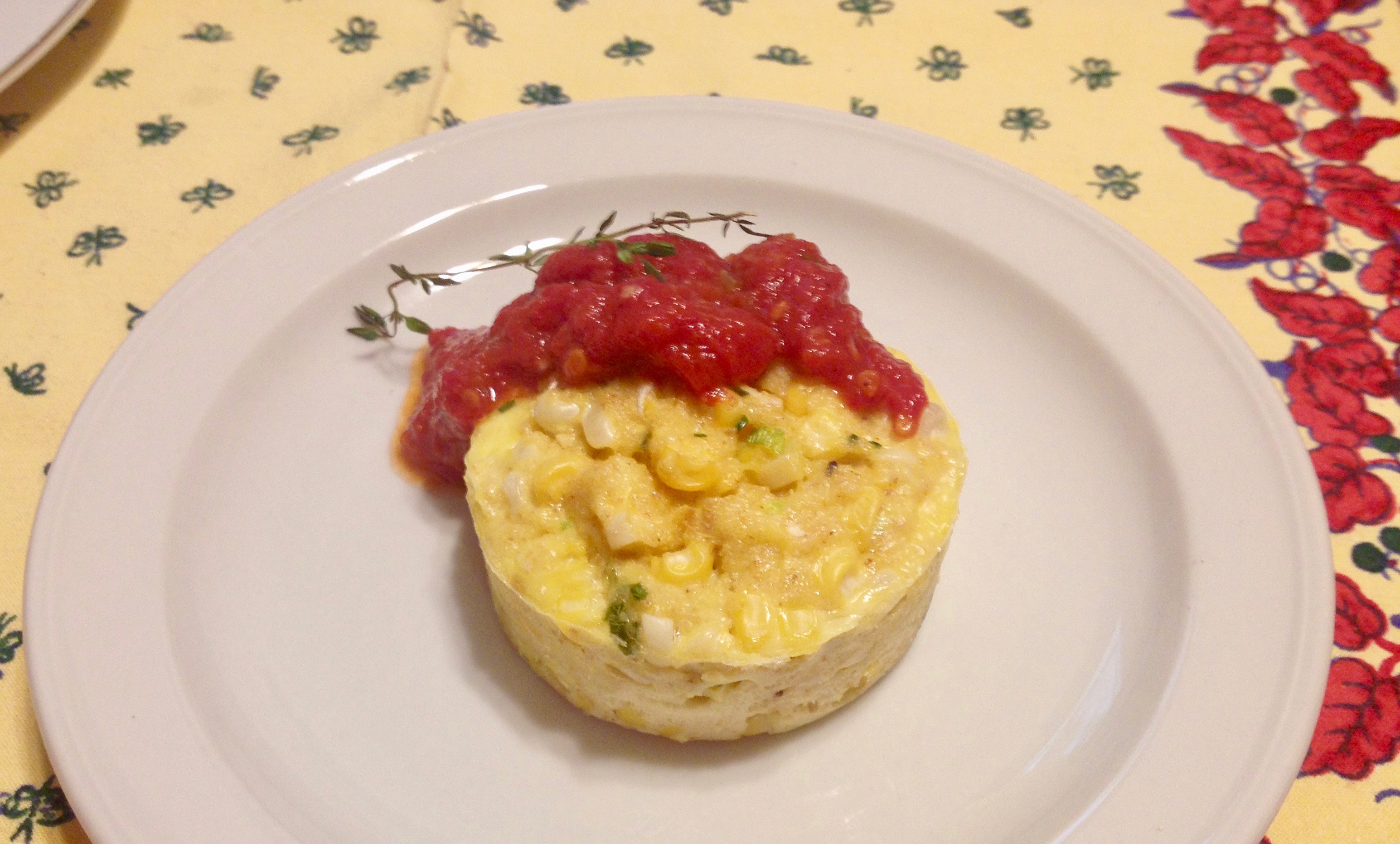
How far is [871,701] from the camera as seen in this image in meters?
3.38

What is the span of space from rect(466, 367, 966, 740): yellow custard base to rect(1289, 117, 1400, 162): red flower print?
11.1 ft

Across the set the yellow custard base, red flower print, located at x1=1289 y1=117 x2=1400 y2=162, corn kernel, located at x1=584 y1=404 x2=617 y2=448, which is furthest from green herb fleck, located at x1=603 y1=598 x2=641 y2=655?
red flower print, located at x1=1289 y1=117 x2=1400 y2=162

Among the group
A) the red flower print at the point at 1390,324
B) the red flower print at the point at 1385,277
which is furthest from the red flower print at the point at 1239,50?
the red flower print at the point at 1390,324

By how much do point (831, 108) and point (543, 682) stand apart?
3.47 metres

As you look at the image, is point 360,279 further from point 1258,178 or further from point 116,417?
point 1258,178

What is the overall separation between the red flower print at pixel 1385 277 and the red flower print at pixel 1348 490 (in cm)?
83

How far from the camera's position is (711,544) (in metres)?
2.91

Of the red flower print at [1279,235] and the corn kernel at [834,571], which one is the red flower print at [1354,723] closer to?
the corn kernel at [834,571]

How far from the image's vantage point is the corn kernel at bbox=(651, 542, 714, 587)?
2850 millimetres

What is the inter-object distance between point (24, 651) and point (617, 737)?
6.22ft

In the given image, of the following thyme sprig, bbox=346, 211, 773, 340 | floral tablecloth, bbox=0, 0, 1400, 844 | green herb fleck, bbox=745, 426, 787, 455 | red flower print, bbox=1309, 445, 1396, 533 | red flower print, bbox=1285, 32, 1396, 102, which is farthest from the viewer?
red flower print, bbox=1285, 32, 1396, 102

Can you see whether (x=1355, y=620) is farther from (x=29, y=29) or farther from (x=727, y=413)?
(x=29, y=29)

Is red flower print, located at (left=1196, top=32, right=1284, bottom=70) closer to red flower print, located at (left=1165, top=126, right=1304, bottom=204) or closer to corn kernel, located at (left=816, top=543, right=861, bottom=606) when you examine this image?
red flower print, located at (left=1165, top=126, right=1304, bottom=204)

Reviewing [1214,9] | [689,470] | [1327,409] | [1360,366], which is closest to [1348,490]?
[1327,409]
